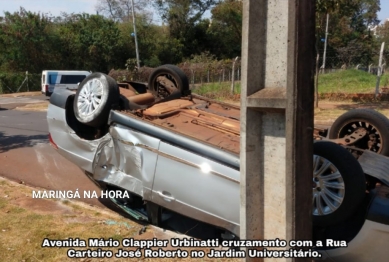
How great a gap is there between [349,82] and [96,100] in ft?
68.8

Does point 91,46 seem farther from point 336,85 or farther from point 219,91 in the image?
point 336,85

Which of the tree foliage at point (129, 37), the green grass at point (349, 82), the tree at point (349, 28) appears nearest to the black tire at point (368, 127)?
the tree at point (349, 28)

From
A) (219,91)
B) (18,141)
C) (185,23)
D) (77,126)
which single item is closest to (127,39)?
(185,23)

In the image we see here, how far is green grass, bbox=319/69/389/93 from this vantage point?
20.7m

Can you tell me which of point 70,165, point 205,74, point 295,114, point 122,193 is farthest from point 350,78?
point 295,114

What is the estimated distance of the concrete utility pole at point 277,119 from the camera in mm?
2209

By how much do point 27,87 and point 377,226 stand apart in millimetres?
34928

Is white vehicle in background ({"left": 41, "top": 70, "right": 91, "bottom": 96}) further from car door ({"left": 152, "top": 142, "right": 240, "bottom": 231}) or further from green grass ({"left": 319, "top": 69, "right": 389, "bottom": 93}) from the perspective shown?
car door ({"left": 152, "top": 142, "right": 240, "bottom": 231})

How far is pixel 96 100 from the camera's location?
4.65m

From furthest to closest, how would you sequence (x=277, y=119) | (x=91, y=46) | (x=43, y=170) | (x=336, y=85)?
(x=91, y=46), (x=336, y=85), (x=43, y=170), (x=277, y=119)

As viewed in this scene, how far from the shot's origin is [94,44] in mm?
38844

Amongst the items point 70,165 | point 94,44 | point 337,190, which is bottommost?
point 70,165

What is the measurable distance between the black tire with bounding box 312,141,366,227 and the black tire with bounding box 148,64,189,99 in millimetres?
2860

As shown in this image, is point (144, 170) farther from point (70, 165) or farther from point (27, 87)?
point (27, 87)
